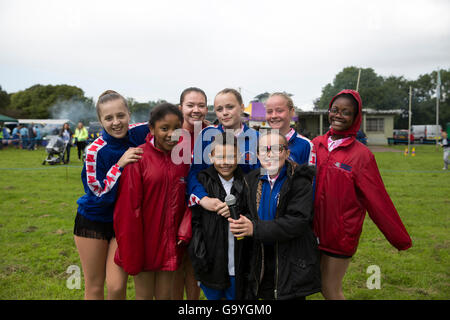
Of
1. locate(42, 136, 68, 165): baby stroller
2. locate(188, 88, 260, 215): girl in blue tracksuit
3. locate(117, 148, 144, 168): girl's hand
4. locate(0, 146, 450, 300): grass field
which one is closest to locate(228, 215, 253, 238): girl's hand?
locate(188, 88, 260, 215): girl in blue tracksuit

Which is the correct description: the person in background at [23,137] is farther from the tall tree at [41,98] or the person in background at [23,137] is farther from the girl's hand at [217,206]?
the tall tree at [41,98]

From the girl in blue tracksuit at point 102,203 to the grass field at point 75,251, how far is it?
4.35 ft

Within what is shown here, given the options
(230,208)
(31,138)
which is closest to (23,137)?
(31,138)

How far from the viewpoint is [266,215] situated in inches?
93.9

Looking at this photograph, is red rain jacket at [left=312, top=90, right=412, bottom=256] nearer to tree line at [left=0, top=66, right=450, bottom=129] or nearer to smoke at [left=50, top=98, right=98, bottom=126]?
tree line at [left=0, top=66, right=450, bottom=129]

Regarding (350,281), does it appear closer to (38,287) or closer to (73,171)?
(38,287)

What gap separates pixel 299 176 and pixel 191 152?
995 mm

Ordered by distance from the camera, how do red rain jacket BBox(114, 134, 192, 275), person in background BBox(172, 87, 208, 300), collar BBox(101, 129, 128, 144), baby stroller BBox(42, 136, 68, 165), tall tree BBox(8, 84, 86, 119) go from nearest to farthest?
red rain jacket BBox(114, 134, 192, 275)
collar BBox(101, 129, 128, 144)
person in background BBox(172, 87, 208, 300)
baby stroller BBox(42, 136, 68, 165)
tall tree BBox(8, 84, 86, 119)

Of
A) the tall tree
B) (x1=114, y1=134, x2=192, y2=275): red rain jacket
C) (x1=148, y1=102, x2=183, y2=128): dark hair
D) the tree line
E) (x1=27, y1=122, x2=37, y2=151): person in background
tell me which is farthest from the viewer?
the tall tree

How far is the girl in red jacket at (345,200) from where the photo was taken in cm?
252

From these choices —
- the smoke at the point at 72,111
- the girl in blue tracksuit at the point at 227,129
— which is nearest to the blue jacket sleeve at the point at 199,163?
the girl in blue tracksuit at the point at 227,129

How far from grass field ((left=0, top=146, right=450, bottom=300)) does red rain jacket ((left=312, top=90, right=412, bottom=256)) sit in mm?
1526

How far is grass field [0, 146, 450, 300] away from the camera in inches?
150

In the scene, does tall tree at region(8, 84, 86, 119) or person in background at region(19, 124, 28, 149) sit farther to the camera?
tall tree at region(8, 84, 86, 119)
